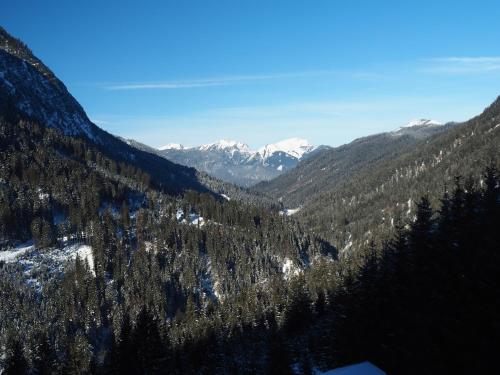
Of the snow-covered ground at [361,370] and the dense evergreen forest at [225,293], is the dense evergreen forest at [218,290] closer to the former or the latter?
the dense evergreen forest at [225,293]

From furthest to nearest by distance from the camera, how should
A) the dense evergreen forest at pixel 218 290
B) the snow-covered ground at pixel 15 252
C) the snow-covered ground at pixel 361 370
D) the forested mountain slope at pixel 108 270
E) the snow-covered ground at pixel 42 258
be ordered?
the snow-covered ground at pixel 15 252
the snow-covered ground at pixel 42 258
the forested mountain slope at pixel 108 270
the snow-covered ground at pixel 361 370
the dense evergreen forest at pixel 218 290

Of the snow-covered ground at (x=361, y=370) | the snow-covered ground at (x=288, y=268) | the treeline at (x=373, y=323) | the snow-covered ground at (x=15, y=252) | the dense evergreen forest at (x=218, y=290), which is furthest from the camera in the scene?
the snow-covered ground at (x=288, y=268)

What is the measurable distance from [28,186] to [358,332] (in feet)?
563

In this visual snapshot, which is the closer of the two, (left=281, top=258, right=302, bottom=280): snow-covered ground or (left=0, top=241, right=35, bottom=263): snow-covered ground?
(left=0, top=241, right=35, bottom=263): snow-covered ground

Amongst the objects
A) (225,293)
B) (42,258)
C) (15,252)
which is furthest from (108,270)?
(225,293)

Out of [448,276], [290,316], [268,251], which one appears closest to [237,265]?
[268,251]

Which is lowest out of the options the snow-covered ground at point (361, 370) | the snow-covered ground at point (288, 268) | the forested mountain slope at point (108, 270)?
the snow-covered ground at point (288, 268)

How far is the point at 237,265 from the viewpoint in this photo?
542 ft

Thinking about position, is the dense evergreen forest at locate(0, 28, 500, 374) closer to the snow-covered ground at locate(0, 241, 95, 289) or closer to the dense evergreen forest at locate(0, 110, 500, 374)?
the dense evergreen forest at locate(0, 110, 500, 374)

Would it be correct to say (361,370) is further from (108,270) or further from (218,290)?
(108,270)

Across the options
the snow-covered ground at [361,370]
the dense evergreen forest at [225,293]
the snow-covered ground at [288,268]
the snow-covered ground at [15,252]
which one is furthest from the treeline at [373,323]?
the snow-covered ground at [288,268]

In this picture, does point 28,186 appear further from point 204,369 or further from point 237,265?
point 204,369

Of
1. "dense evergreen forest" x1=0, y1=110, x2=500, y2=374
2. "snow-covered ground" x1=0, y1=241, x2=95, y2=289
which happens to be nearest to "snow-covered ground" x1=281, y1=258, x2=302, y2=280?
"dense evergreen forest" x1=0, y1=110, x2=500, y2=374

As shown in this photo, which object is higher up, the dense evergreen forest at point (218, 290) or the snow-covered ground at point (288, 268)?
the dense evergreen forest at point (218, 290)
